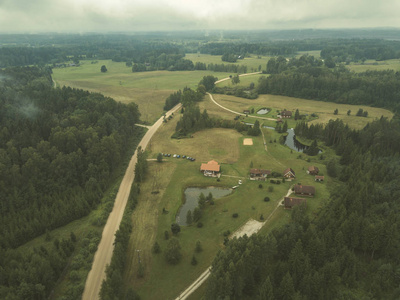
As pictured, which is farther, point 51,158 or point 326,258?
point 51,158

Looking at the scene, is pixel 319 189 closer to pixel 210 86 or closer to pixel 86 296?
pixel 86 296

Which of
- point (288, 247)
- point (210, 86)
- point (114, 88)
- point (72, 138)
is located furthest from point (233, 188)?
point (114, 88)

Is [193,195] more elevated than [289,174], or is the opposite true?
[289,174]

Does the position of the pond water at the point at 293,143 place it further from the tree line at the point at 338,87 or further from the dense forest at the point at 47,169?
the dense forest at the point at 47,169

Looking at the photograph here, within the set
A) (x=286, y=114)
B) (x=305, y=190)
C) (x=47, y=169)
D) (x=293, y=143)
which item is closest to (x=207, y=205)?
(x=305, y=190)

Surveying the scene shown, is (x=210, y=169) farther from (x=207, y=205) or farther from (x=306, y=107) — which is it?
(x=306, y=107)

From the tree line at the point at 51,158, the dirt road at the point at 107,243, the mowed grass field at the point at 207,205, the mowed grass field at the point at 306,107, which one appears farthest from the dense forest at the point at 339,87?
the dirt road at the point at 107,243
